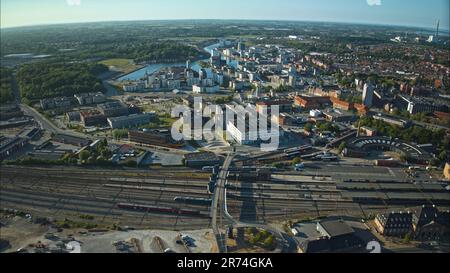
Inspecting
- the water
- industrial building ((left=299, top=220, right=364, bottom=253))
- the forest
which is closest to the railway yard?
industrial building ((left=299, top=220, right=364, bottom=253))

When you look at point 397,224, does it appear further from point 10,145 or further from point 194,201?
point 10,145

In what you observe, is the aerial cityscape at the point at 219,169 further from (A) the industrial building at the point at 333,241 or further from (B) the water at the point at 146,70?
(B) the water at the point at 146,70

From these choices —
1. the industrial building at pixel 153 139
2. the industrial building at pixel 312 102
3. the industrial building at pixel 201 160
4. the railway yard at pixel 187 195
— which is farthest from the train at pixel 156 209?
the industrial building at pixel 312 102

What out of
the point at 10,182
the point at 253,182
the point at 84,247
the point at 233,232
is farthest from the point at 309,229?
the point at 10,182

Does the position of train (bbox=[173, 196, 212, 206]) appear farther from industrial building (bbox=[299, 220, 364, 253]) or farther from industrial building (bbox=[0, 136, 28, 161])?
industrial building (bbox=[0, 136, 28, 161])

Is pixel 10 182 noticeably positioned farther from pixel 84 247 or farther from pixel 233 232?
pixel 233 232
